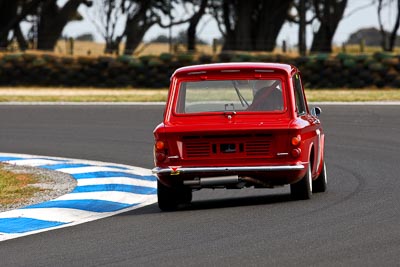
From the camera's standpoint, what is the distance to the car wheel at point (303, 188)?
11.4 m

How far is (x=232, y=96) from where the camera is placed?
1178 cm

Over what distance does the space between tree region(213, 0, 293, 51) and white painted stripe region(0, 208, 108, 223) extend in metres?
34.7

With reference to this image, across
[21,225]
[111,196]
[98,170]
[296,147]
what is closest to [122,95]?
[98,170]

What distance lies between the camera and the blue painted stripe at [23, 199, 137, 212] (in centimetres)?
1158

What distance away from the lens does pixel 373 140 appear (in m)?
19.3

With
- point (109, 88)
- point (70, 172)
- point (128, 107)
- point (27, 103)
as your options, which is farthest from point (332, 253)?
point (109, 88)

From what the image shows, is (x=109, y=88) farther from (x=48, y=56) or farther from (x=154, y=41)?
(x=154, y=41)

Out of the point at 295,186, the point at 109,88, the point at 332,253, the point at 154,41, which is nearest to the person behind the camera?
the point at 332,253

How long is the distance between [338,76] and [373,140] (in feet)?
42.2

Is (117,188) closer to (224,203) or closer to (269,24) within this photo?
(224,203)

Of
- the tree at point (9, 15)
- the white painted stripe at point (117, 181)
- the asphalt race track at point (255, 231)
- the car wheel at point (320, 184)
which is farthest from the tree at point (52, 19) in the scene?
the car wheel at point (320, 184)

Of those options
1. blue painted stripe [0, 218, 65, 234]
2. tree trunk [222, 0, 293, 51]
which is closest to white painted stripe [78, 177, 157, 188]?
blue painted stripe [0, 218, 65, 234]

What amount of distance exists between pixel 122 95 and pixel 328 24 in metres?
16.0

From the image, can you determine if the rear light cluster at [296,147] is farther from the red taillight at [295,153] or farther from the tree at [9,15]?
the tree at [9,15]
